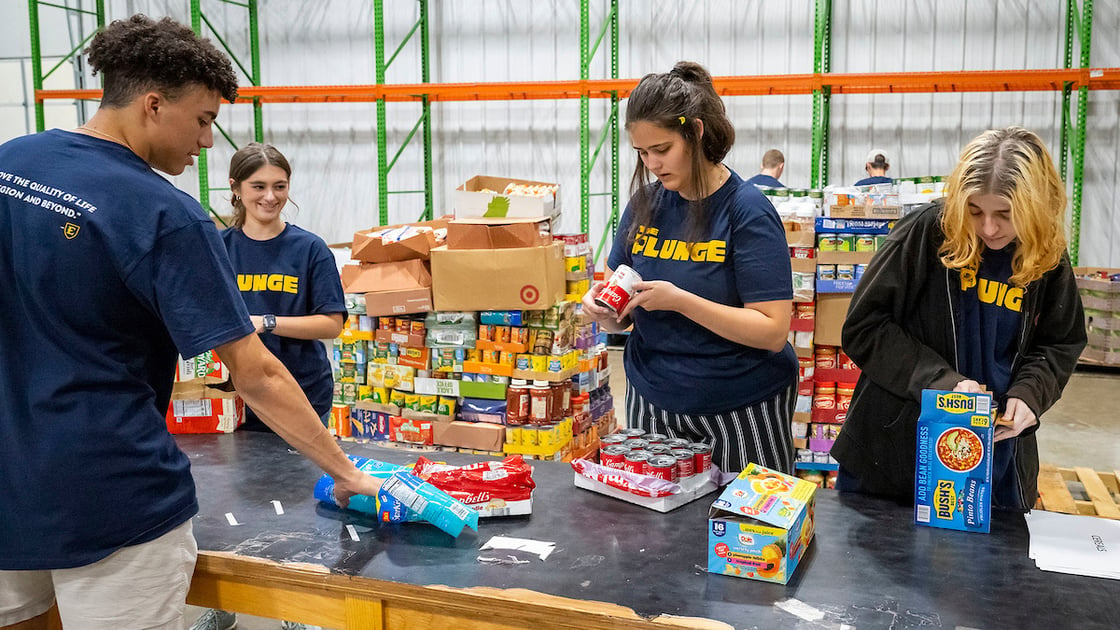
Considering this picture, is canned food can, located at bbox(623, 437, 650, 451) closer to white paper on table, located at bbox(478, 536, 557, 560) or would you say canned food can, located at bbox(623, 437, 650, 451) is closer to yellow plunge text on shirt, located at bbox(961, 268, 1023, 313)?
white paper on table, located at bbox(478, 536, 557, 560)

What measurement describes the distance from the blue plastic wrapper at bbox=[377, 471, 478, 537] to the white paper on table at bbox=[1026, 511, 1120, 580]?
1114 mm

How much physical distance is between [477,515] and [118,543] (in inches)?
27.3

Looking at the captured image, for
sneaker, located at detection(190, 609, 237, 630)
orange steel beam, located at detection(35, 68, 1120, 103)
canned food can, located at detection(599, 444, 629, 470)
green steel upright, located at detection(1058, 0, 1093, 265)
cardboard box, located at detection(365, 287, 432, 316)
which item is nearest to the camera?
canned food can, located at detection(599, 444, 629, 470)

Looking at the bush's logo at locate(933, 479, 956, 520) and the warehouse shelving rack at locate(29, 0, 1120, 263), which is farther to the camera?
the warehouse shelving rack at locate(29, 0, 1120, 263)

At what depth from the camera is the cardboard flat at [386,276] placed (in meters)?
4.86

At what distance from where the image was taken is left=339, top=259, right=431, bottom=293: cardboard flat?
4855 mm

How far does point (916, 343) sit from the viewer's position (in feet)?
6.70

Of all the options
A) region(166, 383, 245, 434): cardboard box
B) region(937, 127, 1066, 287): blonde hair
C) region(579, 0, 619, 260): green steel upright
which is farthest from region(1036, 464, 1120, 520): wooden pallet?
region(579, 0, 619, 260): green steel upright

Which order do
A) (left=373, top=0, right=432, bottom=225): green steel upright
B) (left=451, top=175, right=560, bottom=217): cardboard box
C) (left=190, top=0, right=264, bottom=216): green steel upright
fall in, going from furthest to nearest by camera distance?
(left=190, top=0, right=264, bottom=216): green steel upright → (left=373, top=0, right=432, bottom=225): green steel upright → (left=451, top=175, right=560, bottom=217): cardboard box

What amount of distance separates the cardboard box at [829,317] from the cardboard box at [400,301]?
2131 millimetres

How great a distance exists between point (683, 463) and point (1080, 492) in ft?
14.7

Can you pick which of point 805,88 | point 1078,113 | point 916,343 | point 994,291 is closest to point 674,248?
point 916,343

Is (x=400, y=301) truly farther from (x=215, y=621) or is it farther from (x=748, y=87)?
(x=748, y=87)

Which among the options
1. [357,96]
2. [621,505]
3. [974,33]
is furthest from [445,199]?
[621,505]
